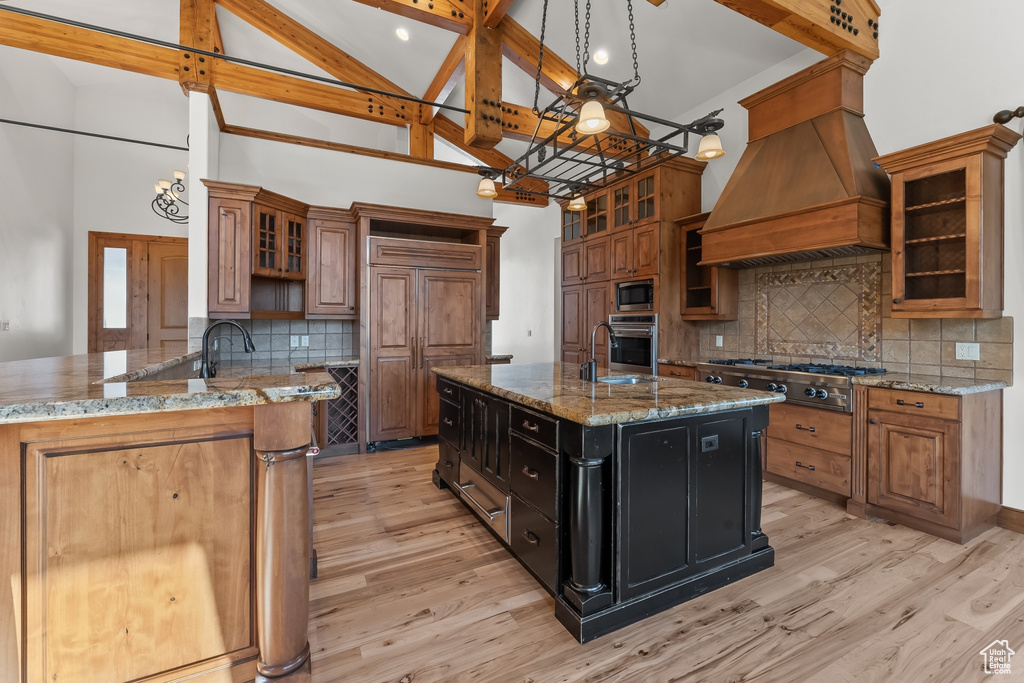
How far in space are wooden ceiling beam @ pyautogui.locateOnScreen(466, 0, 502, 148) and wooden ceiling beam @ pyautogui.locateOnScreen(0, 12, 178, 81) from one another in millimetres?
3134

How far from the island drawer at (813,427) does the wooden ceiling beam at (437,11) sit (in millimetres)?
4160

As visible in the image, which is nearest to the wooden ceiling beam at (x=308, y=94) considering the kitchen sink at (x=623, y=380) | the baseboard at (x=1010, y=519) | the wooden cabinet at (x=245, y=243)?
the wooden cabinet at (x=245, y=243)

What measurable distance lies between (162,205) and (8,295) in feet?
7.09

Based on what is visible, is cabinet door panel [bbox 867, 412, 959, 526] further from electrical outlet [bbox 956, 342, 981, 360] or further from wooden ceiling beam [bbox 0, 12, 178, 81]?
wooden ceiling beam [bbox 0, 12, 178, 81]

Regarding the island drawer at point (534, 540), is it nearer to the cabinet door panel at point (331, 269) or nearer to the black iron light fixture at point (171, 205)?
the cabinet door panel at point (331, 269)

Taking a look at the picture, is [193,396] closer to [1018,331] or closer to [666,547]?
[666,547]

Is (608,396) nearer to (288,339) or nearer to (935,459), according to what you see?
(935,459)

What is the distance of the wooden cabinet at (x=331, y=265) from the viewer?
14.5ft

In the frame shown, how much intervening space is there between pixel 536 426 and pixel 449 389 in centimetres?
124

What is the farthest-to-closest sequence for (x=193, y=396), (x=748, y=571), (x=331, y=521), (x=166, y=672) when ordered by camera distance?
(x=331, y=521), (x=748, y=571), (x=166, y=672), (x=193, y=396)

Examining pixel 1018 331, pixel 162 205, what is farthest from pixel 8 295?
pixel 1018 331

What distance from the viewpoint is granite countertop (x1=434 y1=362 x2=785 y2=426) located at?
1.77 meters

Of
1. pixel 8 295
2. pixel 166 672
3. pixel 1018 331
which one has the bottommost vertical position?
pixel 166 672

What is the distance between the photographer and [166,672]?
139 cm
